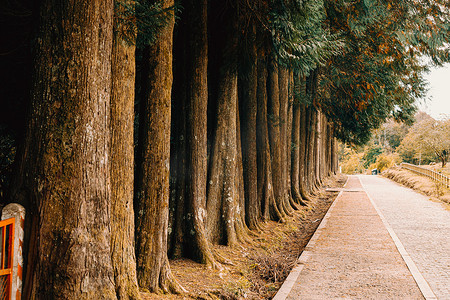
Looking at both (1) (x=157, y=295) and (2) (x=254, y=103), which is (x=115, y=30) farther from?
(2) (x=254, y=103)

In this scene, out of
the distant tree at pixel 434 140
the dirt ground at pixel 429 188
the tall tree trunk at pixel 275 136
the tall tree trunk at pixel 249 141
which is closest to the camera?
the tall tree trunk at pixel 249 141

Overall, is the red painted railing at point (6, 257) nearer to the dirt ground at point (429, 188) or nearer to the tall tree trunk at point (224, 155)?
the tall tree trunk at point (224, 155)

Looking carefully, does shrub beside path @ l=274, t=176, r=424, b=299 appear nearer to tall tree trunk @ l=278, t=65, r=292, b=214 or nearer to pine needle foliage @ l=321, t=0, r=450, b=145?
tall tree trunk @ l=278, t=65, r=292, b=214

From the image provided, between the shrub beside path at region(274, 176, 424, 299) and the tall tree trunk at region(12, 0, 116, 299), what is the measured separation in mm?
3354

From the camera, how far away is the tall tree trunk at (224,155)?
27.7ft

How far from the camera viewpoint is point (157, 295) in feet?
17.6

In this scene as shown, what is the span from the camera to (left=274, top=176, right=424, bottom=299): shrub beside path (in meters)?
6.14

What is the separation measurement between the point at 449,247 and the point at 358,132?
646 inches

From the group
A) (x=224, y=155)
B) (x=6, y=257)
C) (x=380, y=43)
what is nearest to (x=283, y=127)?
(x=380, y=43)

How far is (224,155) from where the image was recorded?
858cm

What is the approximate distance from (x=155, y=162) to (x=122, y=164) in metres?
0.99

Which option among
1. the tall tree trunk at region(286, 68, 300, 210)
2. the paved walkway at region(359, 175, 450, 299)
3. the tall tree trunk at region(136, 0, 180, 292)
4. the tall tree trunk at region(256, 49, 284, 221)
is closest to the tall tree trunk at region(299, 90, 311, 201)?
the tall tree trunk at region(286, 68, 300, 210)

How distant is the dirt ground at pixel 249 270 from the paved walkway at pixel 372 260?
0.49 m

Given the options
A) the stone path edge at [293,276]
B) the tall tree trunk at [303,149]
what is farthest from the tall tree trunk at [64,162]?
the tall tree trunk at [303,149]
